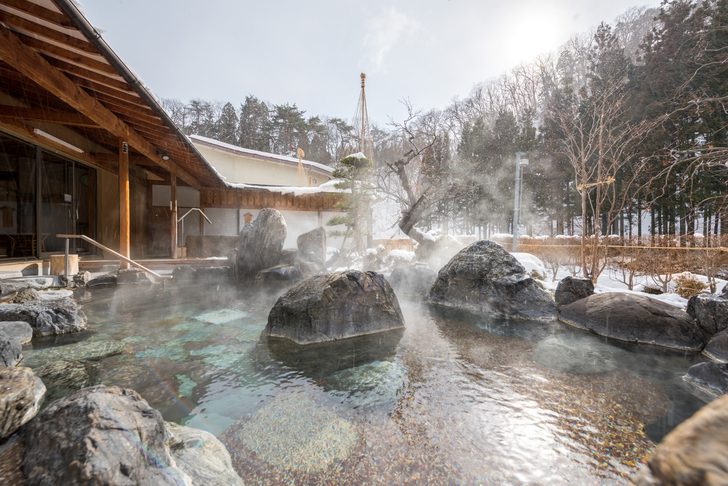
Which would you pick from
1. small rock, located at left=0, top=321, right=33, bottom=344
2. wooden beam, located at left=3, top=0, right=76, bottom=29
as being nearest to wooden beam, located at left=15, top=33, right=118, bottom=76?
wooden beam, located at left=3, top=0, right=76, bottom=29

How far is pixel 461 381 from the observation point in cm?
294

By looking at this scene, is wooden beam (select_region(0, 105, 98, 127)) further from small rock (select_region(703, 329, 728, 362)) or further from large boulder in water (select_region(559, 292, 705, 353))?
small rock (select_region(703, 329, 728, 362))

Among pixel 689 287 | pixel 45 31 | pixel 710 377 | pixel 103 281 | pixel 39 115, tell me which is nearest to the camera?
pixel 710 377

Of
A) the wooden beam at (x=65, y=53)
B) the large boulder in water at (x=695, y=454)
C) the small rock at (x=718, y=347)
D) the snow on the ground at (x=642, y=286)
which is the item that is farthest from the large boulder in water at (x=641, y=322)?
the wooden beam at (x=65, y=53)

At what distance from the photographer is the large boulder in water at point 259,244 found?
905 centimetres

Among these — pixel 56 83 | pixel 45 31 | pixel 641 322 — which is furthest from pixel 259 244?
pixel 641 322

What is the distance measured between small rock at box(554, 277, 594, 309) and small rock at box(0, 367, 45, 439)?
6.61 metres

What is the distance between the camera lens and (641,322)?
4.06m

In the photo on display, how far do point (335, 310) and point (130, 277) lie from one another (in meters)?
6.65

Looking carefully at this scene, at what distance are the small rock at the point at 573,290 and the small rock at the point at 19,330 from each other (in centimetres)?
791

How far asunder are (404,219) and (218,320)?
7735mm

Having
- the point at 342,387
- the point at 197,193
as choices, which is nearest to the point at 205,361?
the point at 342,387

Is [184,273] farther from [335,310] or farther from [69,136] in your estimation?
[335,310]

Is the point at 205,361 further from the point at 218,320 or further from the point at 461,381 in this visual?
the point at 461,381
